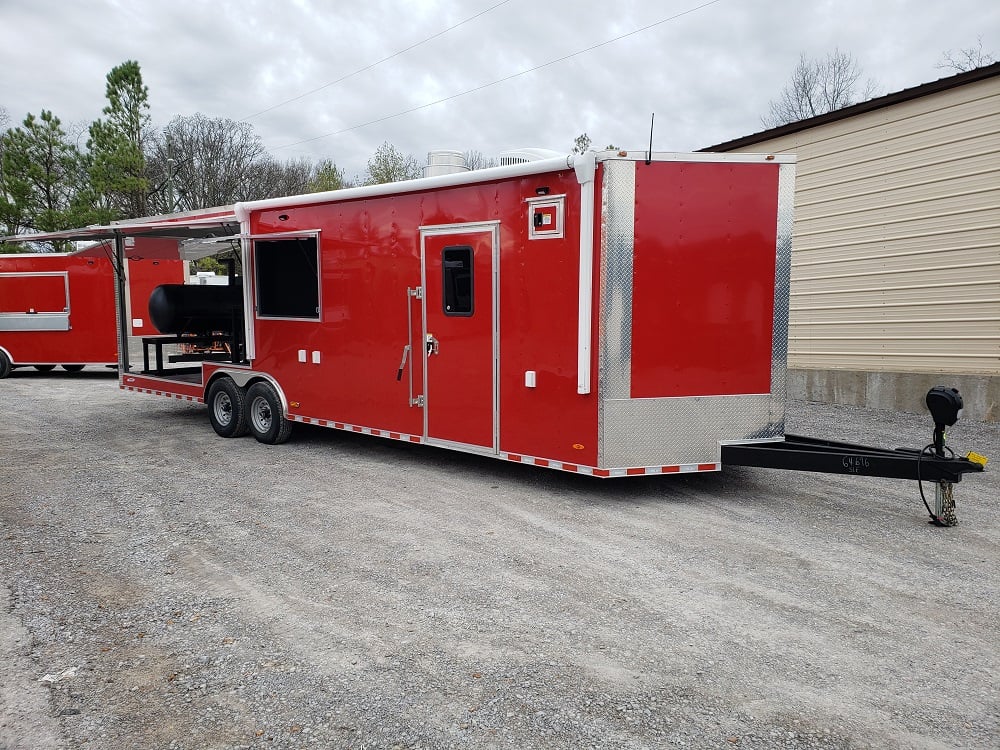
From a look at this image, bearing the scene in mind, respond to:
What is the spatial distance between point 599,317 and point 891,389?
21.7ft

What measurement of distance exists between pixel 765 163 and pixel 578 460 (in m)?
2.86

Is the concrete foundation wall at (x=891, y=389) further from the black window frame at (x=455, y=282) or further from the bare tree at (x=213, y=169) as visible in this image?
the bare tree at (x=213, y=169)

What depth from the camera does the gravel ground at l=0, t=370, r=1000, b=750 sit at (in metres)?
3.00

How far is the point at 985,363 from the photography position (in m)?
9.46

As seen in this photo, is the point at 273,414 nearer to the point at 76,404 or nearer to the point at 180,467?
the point at 180,467

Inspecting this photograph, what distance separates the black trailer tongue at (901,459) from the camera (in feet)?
16.8

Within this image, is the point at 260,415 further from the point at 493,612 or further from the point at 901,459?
the point at 901,459

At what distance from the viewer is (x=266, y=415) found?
29.2 feet

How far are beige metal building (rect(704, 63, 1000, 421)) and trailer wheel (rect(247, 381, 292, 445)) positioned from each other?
8.02 m

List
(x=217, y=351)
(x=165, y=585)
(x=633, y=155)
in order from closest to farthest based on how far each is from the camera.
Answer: (x=165, y=585), (x=633, y=155), (x=217, y=351)

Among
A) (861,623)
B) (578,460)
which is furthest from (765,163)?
(861,623)

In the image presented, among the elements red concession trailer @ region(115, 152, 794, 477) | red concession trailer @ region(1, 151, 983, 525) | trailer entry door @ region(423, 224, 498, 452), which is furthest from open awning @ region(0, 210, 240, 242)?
trailer entry door @ region(423, 224, 498, 452)

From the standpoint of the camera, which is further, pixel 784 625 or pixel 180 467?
pixel 180 467

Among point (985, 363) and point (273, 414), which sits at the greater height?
point (985, 363)
